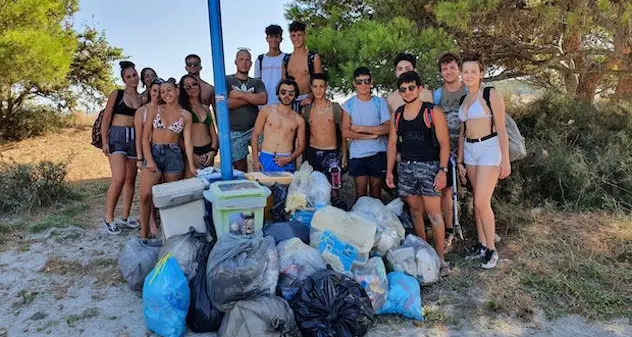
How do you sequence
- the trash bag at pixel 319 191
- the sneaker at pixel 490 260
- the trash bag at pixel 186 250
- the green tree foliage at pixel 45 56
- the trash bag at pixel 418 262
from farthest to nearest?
the green tree foliage at pixel 45 56, the trash bag at pixel 319 191, the sneaker at pixel 490 260, the trash bag at pixel 418 262, the trash bag at pixel 186 250

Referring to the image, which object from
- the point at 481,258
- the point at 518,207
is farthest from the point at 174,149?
the point at 518,207

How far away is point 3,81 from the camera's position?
8.69 meters

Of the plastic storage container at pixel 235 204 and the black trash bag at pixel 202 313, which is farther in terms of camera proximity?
the plastic storage container at pixel 235 204

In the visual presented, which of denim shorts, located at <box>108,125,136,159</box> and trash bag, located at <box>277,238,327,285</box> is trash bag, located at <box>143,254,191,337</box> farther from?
denim shorts, located at <box>108,125,136,159</box>

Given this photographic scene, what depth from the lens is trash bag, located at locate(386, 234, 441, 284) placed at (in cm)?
370

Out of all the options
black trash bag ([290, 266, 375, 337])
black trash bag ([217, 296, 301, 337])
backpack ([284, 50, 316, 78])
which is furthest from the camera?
backpack ([284, 50, 316, 78])

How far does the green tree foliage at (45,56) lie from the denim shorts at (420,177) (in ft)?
23.4

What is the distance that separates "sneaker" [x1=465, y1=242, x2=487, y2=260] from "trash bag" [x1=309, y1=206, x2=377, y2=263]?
1120 mm

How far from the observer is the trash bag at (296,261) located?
332cm

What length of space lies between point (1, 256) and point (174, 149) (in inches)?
78.5

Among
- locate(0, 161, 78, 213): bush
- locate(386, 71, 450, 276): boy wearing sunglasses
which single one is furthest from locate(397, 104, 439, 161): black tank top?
locate(0, 161, 78, 213): bush

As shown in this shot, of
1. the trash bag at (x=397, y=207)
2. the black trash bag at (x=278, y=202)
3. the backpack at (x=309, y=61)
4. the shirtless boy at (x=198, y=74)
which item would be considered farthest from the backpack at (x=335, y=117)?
the shirtless boy at (x=198, y=74)

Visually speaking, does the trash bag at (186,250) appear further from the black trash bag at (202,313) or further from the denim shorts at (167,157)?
the denim shorts at (167,157)

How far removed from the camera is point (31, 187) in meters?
6.34
